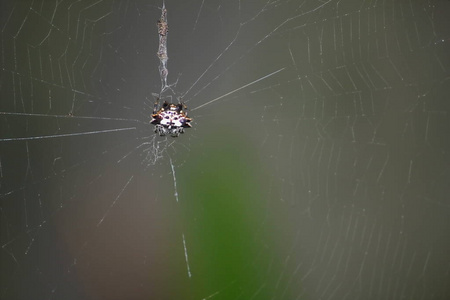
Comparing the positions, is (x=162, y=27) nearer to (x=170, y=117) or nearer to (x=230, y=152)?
(x=170, y=117)

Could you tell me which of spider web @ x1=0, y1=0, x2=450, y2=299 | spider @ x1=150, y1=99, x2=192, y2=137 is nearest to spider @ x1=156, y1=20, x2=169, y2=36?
spider web @ x1=0, y1=0, x2=450, y2=299

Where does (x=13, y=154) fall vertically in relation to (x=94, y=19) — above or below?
below

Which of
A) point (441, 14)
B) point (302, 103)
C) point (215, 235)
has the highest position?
point (441, 14)

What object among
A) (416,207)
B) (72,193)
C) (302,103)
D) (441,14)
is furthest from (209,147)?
(441,14)

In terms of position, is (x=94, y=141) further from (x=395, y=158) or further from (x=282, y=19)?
(x=395, y=158)

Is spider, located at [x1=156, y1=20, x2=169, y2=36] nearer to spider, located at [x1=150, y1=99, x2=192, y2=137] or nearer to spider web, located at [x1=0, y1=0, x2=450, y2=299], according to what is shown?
spider web, located at [x1=0, y1=0, x2=450, y2=299]

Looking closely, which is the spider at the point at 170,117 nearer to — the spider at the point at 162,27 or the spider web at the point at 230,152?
the spider web at the point at 230,152
